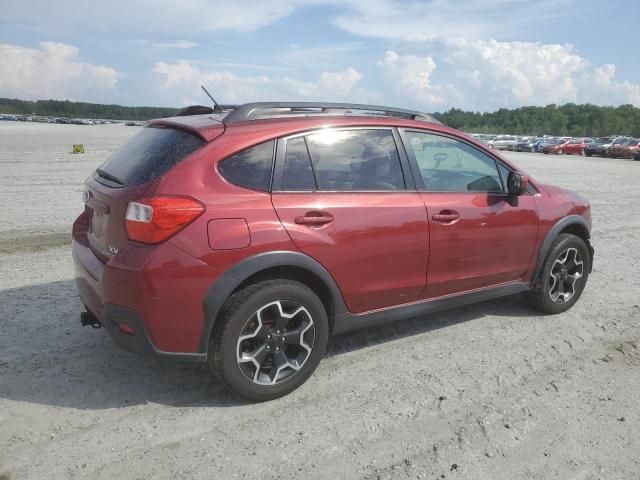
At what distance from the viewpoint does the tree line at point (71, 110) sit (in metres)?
167

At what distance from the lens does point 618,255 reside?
704 cm

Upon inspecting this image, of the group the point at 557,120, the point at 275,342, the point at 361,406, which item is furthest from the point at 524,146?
the point at 557,120

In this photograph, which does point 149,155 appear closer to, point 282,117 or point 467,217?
point 282,117

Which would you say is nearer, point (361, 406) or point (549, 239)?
point (361, 406)

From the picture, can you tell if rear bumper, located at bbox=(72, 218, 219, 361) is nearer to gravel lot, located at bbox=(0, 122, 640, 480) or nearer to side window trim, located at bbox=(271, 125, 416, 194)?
gravel lot, located at bbox=(0, 122, 640, 480)

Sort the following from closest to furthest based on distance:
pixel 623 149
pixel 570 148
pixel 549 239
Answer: pixel 549 239
pixel 623 149
pixel 570 148

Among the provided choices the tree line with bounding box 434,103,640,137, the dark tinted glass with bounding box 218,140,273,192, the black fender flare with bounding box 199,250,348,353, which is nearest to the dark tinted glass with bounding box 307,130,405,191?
the dark tinted glass with bounding box 218,140,273,192

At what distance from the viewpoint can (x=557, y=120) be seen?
114250mm

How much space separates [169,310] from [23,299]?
8.64 ft

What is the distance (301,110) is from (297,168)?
525 mm

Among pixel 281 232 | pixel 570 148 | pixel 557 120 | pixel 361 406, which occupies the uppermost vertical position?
pixel 557 120

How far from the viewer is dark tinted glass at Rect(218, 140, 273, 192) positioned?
3141 millimetres

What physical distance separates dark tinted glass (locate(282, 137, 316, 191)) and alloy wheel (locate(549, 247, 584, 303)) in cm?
257

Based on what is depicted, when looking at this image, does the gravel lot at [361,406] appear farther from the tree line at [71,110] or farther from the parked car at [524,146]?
the tree line at [71,110]
